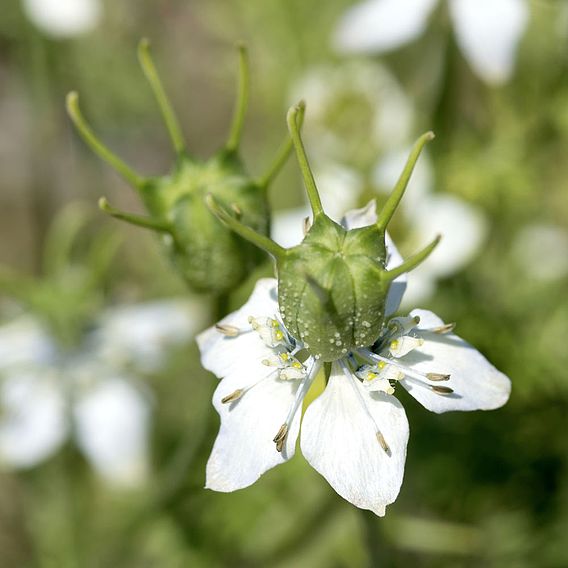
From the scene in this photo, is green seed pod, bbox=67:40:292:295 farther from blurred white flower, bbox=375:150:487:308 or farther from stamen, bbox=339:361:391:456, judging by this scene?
blurred white flower, bbox=375:150:487:308

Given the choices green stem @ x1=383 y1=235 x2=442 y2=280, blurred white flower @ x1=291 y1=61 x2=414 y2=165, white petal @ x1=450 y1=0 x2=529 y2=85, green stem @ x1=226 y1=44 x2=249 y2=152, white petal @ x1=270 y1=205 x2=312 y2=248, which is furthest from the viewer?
blurred white flower @ x1=291 y1=61 x2=414 y2=165

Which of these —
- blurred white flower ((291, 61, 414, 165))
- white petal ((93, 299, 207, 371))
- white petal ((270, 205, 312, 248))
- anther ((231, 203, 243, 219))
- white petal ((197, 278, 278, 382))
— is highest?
blurred white flower ((291, 61, 414, 165))

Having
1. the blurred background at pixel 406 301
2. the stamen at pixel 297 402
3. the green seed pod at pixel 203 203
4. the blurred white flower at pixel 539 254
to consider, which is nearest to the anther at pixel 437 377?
the stamen at pixel 297 402

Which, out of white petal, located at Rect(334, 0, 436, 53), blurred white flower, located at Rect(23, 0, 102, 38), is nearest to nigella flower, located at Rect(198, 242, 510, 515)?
white petal, located at Rect(334, 0, 436, 53)

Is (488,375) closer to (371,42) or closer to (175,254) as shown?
(175,254)

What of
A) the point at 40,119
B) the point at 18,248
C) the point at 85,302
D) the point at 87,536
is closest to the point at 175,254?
the point at 85,302

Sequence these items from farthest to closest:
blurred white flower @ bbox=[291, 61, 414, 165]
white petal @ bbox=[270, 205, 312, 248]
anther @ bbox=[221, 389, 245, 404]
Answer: blurred white flower @ bbox=[291, 61, 414, 165] < white petal @ bbox=[270, 205, 312, 248] < anther @ bbox=[221, 389, 245, 404]

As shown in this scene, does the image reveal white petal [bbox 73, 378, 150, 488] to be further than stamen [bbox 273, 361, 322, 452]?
Yes

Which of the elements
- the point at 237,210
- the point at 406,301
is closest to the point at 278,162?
the point at 237,210
